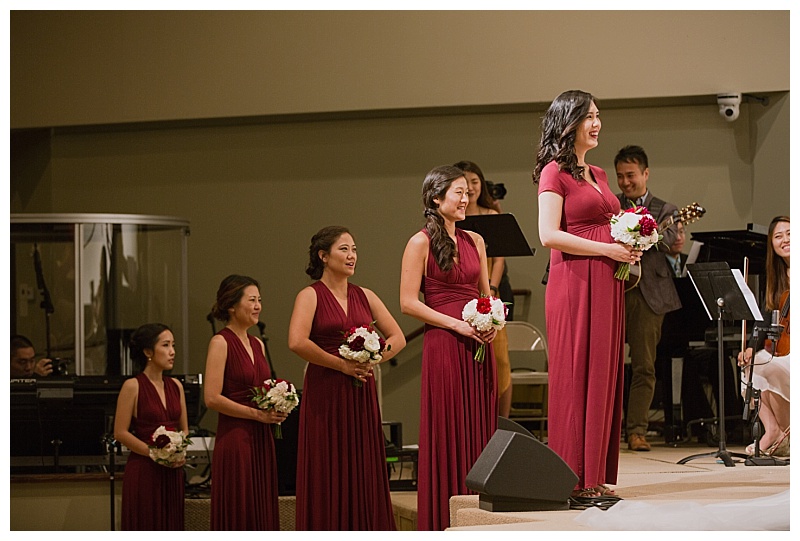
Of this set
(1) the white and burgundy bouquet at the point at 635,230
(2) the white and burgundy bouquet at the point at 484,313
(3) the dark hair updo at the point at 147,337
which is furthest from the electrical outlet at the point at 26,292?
(1) the white and burgundy bouquet at the point at 635,230

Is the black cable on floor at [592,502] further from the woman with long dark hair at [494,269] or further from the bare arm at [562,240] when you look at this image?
the woman with long dark hair at [494,269]

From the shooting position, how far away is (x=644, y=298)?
7.09m

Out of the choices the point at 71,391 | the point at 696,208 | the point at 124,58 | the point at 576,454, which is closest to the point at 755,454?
the point at 696,208

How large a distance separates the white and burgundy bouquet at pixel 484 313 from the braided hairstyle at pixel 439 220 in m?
0.24

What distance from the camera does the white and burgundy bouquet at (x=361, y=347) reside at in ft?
16.1

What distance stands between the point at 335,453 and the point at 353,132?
4718mm

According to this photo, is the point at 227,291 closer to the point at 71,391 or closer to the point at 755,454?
the point at 71,391

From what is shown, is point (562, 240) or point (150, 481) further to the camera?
point (150, 481)

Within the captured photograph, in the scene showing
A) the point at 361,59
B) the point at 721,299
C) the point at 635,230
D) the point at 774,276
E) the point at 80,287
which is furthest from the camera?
the point at 361,59

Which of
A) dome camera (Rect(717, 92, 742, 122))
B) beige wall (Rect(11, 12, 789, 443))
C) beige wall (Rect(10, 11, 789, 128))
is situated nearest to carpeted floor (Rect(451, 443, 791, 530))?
dome camera (Rect(717, 92, 742, 122))

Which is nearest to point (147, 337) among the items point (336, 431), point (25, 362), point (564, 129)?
point (336, 431)

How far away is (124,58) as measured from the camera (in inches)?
364

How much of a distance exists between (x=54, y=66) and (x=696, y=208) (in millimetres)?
6328

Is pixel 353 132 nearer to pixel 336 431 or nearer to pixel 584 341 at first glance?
pixel 336 431
